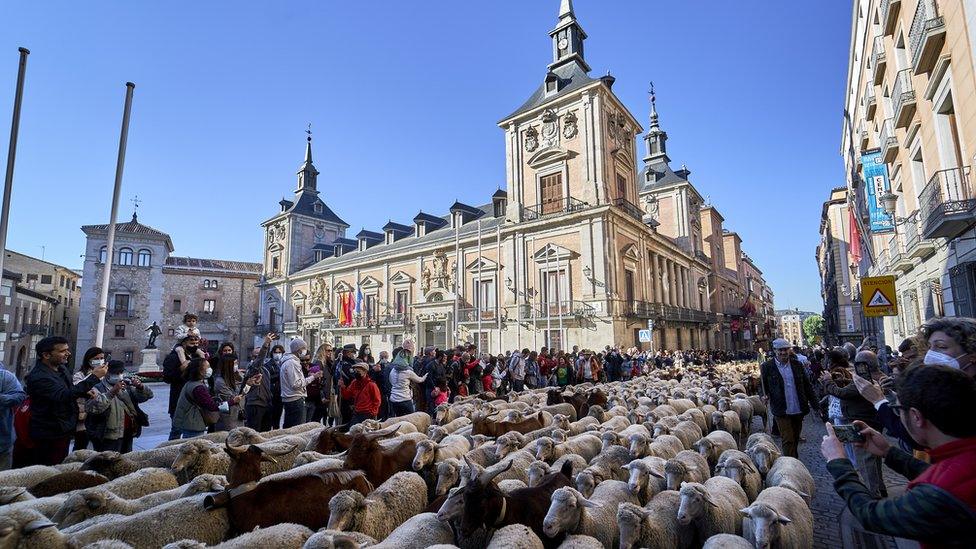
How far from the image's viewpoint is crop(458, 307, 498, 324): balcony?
29250 millimetres

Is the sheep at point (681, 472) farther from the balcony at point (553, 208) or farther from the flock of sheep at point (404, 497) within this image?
the balcony at point (553, 208)

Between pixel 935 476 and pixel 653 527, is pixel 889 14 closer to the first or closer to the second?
pixel 653 527

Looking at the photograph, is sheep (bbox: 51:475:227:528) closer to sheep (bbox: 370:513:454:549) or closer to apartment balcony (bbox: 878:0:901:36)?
sheep (bbox: 370:513:454:549)

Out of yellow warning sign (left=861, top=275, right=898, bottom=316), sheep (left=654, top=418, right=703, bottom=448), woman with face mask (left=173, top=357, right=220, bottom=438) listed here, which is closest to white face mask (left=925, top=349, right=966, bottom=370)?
sheep (left=654, top=418, right=703, bottom=448)

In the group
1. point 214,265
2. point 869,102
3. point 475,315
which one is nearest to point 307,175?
point 214,265

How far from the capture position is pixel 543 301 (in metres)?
27.1

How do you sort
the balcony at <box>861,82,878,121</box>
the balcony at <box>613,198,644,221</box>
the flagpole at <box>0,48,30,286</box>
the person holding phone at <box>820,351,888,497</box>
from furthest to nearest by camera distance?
the balcony at <box>613,198,644,221</box> → the balcony at <box>861,82,878,121</box> → the flagpole at <box>0,48,30,286</box> → the person holding phone at <box>820,351,888,497</box>

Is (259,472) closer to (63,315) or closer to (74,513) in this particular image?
(74,513)

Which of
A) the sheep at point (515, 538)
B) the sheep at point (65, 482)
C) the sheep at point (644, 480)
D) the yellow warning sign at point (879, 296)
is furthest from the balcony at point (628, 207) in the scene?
the sheep at point (65, 482)

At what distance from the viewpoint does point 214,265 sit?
1992 inches

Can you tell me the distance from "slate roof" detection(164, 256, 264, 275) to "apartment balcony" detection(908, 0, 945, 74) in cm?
5343

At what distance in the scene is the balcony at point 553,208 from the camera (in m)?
26.8

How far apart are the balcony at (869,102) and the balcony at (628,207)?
11718 millimetres

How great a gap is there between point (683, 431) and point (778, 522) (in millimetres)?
3442
